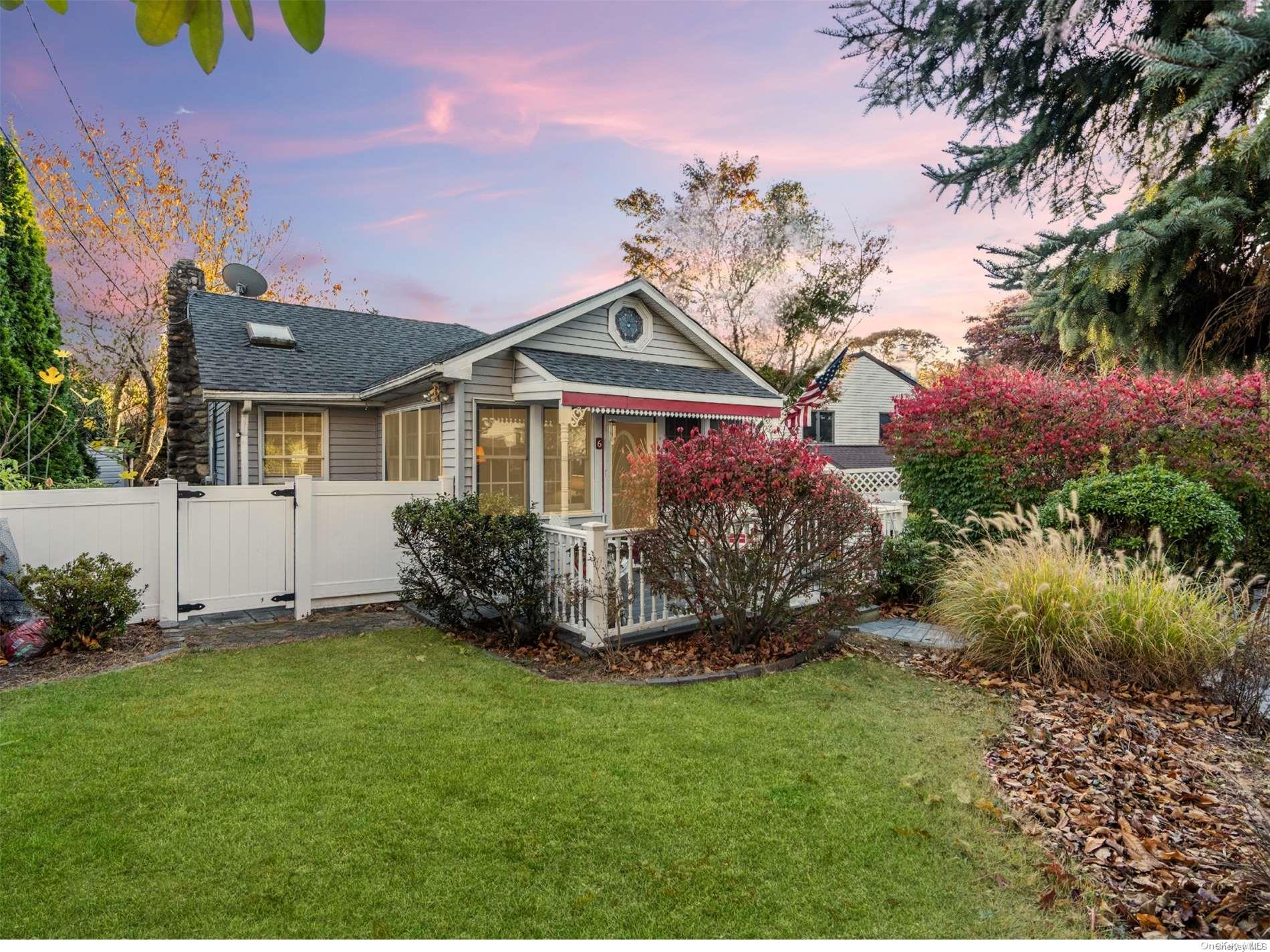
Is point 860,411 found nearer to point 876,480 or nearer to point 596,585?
point 876,480

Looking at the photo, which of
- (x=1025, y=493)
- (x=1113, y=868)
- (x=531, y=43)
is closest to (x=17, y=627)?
(x=531, y=43)

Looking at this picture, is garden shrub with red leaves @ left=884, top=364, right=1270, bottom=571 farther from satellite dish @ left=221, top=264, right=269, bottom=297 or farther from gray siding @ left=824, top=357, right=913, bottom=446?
gray siding @ left=824, top=357, right=913, bottom=446

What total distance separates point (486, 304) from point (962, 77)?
39.9 feet

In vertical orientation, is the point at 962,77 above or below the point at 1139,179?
above

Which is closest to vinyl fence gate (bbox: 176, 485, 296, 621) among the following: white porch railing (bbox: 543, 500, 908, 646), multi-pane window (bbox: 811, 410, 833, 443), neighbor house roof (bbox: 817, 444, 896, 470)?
white porch railing (bbox: 543, 500, 908, 646)

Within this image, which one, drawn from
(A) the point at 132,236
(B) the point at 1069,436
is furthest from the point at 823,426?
(A) the point at 132,236

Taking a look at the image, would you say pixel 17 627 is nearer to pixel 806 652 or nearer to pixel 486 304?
pixel 806 652

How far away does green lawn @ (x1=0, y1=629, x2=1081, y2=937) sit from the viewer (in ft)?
7.69

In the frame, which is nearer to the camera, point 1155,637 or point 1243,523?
point 1155,637

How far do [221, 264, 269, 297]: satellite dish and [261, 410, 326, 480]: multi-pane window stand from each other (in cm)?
518

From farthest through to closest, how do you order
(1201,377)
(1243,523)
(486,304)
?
(486,304) < (1243,523) < (1201,377)

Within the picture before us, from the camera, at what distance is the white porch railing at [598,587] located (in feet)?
18.5

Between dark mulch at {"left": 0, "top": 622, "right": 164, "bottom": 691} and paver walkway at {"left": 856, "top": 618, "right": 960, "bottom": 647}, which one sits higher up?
dark mulch at {"left": 0, "top": 622, "right": 164, "bottom": 691}

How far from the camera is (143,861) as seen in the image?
8.46 feet
